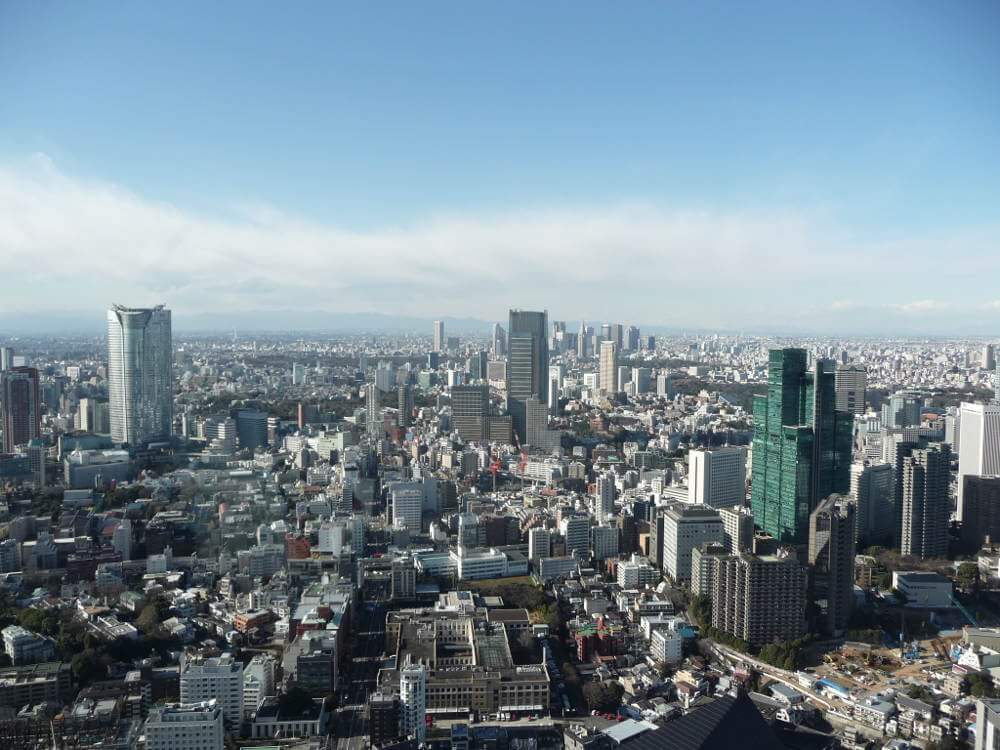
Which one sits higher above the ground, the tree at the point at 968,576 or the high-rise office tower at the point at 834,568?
the high-rise office tower at the point at 834,568

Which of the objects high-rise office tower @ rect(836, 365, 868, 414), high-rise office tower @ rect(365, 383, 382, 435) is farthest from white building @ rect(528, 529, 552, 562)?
high-rise office tower @ rect(365, 383, 382, 435)

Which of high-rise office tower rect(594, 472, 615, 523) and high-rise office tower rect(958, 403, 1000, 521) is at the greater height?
high-rise office tower rect(958, 403, 1000, 521)

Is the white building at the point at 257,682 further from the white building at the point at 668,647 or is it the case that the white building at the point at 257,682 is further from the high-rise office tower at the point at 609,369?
the high-rise office tower at the point at 609,369

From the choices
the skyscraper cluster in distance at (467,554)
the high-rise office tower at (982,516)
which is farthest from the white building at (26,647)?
the high-rise office tower at (982,516)

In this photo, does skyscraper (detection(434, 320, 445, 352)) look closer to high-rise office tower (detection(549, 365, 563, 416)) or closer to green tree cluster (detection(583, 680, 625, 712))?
high-rise office tower (detection(549, 365, 563, 416))

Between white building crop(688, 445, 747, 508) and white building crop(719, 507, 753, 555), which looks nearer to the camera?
white building crop(719, 507, 753, 555)

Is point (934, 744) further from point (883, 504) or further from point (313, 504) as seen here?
point (313, 504)
